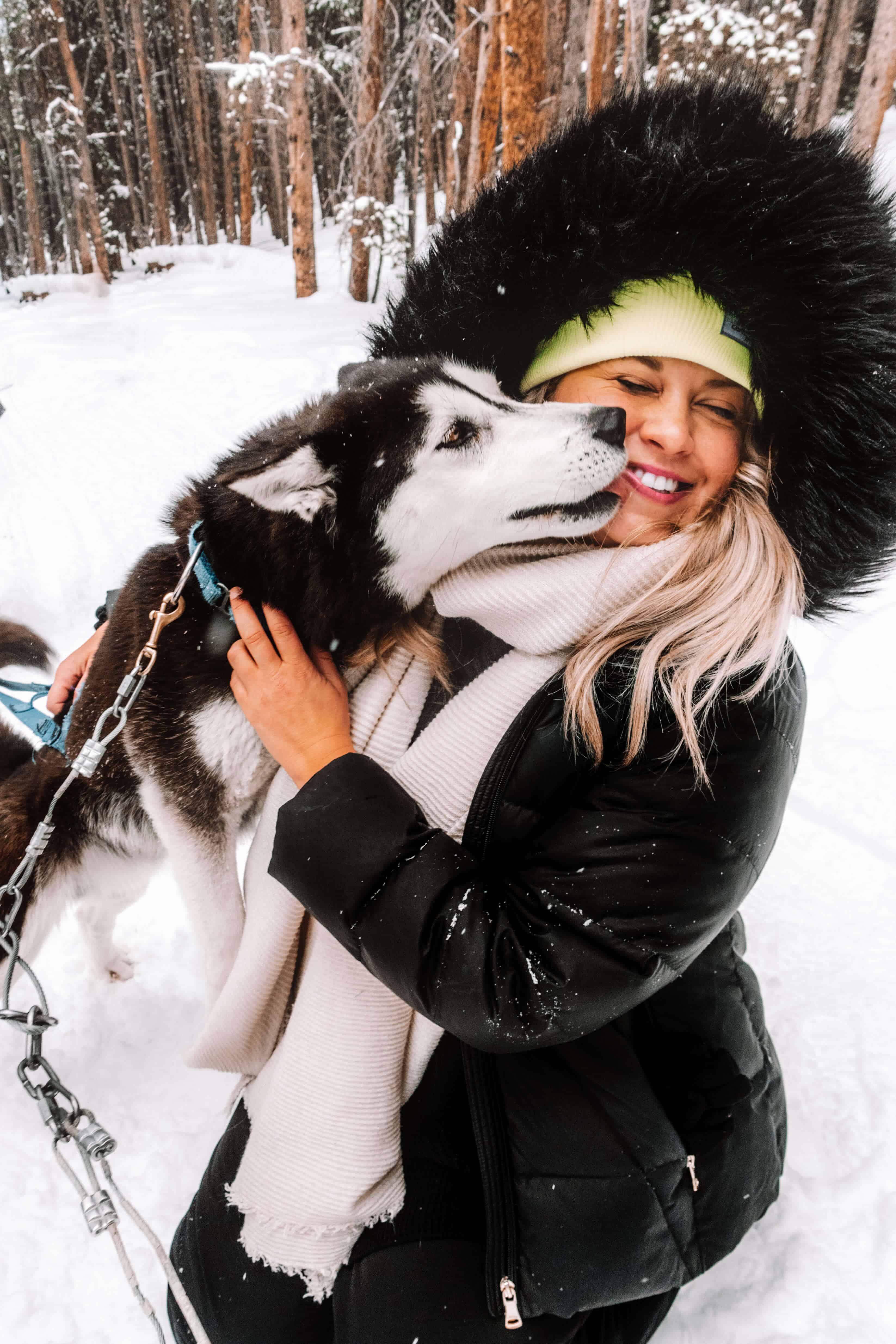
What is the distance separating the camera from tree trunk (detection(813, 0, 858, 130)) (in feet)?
42.3

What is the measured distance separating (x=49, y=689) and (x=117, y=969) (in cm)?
98

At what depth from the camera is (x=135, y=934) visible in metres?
2.68

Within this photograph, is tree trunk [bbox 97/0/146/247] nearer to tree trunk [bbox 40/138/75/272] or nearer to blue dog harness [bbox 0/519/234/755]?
tree trunk [bbox 40/138/75/272]

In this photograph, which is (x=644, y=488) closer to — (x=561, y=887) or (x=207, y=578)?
(x=561, y=887)

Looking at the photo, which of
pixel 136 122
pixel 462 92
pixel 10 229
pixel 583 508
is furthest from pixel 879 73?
pixel 10 229

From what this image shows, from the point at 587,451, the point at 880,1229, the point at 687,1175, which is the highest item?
the point at 587,451

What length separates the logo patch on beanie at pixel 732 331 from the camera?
1.39 m

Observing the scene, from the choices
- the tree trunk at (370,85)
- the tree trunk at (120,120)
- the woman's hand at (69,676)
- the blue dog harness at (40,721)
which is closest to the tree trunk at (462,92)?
the tree trunk at (370,85)

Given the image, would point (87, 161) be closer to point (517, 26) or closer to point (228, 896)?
point (517, 26)

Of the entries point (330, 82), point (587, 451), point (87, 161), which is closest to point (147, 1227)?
point (587, 451)

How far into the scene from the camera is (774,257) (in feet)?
4.38

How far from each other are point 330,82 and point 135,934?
365 inches

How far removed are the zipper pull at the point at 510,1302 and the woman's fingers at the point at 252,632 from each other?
120 centimetres

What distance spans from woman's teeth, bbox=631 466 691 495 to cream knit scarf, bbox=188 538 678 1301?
180 mm
